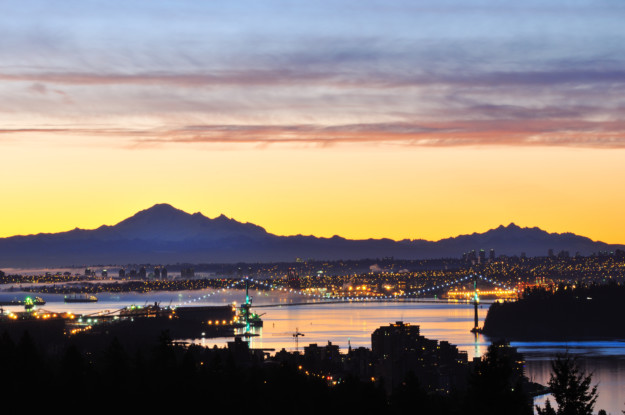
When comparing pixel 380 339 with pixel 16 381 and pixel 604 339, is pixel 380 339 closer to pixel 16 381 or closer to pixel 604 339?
pixel 604 339

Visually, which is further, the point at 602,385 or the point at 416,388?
the point at 602,385

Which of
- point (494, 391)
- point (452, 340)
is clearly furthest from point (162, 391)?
point (452, 340)

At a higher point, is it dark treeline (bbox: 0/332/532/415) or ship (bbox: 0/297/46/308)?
ship (bbox: 0/297/46/308)

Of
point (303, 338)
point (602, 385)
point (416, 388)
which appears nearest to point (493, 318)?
point (303, 338)

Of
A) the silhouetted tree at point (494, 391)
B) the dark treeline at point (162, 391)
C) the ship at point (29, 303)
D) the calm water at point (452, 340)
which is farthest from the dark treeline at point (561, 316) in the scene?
the silhouetted tree at point (494, 391)

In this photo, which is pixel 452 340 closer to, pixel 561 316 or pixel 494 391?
pixel 561 316

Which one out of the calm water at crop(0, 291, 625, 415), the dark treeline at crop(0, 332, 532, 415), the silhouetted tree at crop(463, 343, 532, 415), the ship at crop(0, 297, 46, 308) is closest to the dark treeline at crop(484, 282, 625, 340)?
the calm water at crop(0, 291, 625, 415)

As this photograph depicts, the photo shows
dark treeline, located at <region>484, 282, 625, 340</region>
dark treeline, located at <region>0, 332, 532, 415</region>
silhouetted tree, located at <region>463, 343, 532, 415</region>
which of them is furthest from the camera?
dark treeline, located at <region>484, 282, 625, 340</region>

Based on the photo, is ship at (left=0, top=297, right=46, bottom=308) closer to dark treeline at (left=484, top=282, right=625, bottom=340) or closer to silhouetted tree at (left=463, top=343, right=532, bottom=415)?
dark treeline at (left=484, top=282, right=625, bottom=340)
